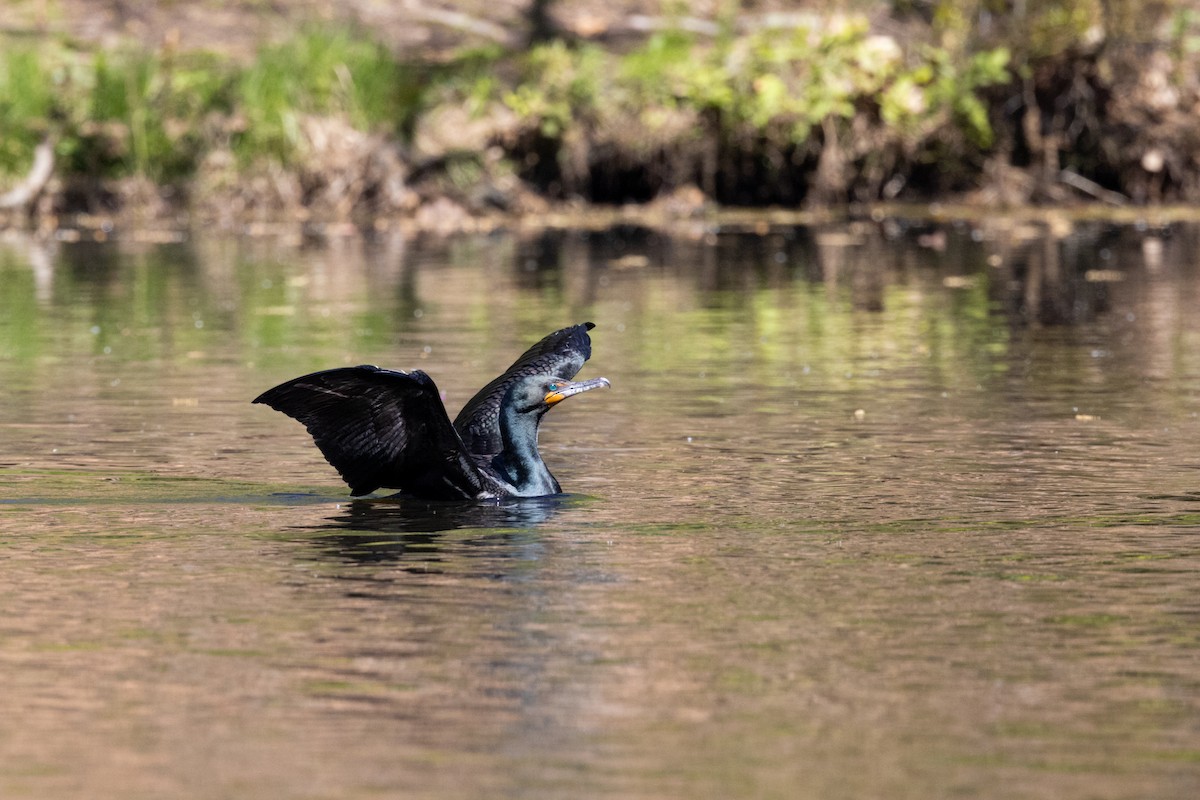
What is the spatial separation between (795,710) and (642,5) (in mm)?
32050

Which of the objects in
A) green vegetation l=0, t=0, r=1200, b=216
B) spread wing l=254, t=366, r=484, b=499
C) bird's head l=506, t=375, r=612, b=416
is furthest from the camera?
green vegetation l=0, t=0, r=1200, b=216

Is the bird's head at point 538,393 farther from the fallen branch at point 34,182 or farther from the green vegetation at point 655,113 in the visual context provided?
the fallen branch at point 34,182

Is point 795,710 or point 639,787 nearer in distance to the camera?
point 639,787

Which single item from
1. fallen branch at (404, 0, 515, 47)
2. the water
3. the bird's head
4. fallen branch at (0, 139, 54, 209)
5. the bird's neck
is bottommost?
the water

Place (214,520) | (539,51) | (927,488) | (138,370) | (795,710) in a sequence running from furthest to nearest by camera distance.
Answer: (539,51) < (138,370) < (927,488) < (214,520) < (795,710)

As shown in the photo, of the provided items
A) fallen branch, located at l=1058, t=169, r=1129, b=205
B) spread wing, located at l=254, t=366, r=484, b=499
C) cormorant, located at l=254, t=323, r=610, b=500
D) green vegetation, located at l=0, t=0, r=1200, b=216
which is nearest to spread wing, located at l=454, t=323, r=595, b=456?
cormorant, located at l=254, t=323, r=610, b=500

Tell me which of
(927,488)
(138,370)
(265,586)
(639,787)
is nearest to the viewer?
(639,787)

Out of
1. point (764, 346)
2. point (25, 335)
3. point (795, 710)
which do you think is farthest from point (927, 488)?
point (25, 335)

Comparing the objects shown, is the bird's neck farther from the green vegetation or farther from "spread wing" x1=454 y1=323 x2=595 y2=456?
the green vegetation

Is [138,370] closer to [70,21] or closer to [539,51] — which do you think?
[539,51]

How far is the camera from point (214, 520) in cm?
980

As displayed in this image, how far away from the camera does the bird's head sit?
33.6 feet

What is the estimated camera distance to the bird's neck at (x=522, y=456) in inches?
403

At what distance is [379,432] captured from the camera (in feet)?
33.1
